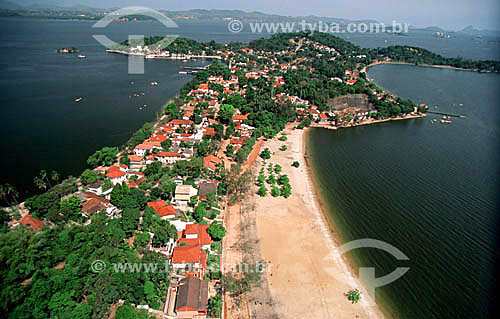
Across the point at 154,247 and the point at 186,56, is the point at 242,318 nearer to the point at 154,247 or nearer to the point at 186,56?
the point at 154,247

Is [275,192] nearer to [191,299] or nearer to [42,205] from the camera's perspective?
[191,299]

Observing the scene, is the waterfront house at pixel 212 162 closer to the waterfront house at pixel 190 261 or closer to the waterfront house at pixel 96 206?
the waterfront house at pixel 96 206

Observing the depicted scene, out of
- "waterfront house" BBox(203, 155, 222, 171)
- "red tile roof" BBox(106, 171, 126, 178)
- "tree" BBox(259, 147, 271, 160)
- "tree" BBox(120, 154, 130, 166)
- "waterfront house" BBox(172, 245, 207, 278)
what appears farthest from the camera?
"tree" BBox(259, 147, 271, 160)

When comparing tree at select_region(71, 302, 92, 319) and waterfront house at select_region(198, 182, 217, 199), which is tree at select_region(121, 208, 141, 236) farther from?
tree at select_region(71, 302, 92, 319)

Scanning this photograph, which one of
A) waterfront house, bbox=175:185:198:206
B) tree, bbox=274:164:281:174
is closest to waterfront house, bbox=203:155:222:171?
waterfront house, bbox=175:185:198:206

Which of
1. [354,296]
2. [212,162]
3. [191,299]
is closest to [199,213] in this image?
[191,299]

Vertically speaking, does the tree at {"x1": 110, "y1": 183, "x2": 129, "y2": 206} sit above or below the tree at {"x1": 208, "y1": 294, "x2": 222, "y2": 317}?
above

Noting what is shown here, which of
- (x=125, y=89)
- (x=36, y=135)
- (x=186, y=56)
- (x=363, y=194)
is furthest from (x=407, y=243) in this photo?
(x=186, y=56)
